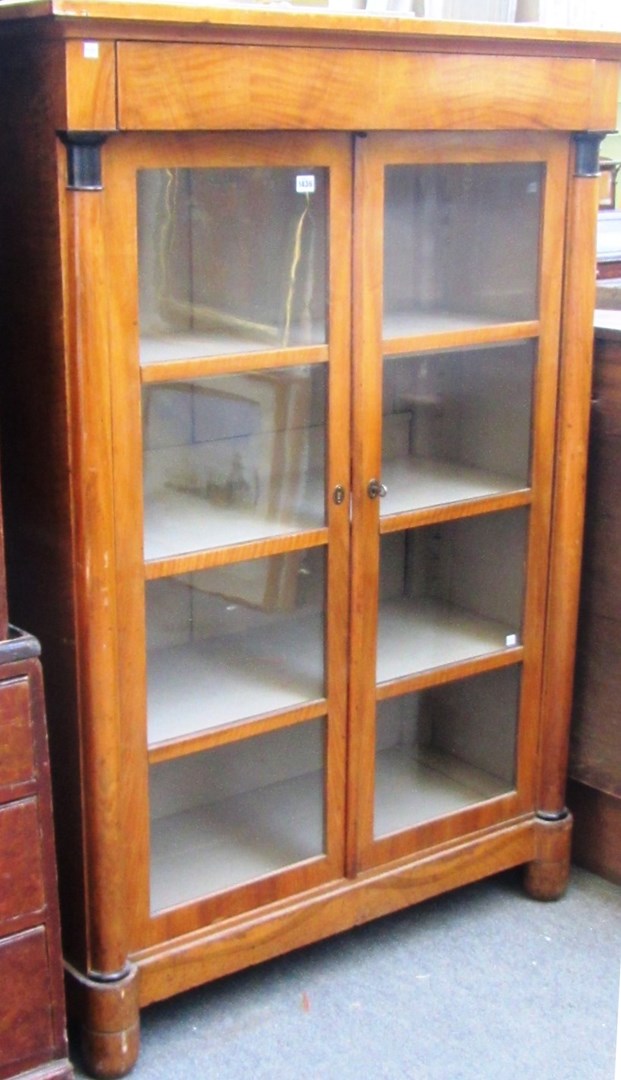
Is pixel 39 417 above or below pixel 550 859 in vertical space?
above

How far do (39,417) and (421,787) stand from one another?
856mm

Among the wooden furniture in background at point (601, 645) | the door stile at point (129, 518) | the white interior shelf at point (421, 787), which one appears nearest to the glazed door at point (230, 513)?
the door stile at point (129, 518)

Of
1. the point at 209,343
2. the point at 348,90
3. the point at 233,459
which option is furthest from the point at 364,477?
the point at 348,90

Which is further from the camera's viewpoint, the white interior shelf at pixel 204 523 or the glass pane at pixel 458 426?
the glass pane at pixel 458 426

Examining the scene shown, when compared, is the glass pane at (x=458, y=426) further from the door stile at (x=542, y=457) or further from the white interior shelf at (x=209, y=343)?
the white interior shelf at (x=209, y=343)

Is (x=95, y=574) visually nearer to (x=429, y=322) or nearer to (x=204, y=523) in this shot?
(x=204, y=523)

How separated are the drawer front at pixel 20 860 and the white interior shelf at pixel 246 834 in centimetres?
28

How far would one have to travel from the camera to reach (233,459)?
1.78 metres

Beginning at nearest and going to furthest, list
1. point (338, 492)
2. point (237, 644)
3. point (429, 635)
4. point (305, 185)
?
1. point (305, 185)
2. point (338, 492)
3. point (237, 644)
4. point (429, 635)

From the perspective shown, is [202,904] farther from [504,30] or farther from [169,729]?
[504,30]

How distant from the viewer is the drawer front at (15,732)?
1.47m

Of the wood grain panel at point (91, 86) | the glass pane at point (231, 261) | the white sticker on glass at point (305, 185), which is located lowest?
the glass pane at point (231, 261)

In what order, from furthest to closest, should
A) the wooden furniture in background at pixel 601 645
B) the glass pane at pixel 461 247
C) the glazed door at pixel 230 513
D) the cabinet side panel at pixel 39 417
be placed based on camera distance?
the wooden furniture in background at pixel 601 645 < the glass pane at pixel 461 247 < the glazed door at pixel 230 513 < the cabinet side panel at pixel 39 417

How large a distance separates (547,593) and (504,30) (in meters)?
0.80
